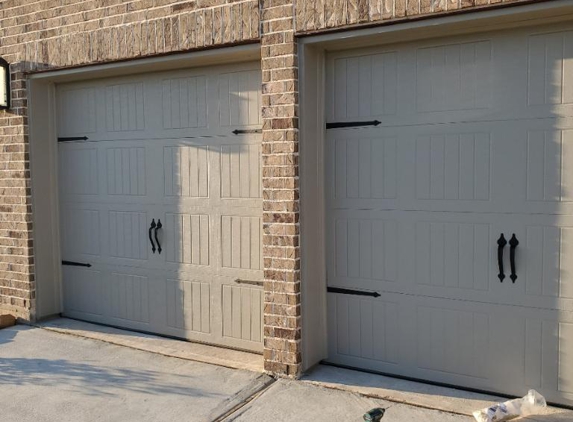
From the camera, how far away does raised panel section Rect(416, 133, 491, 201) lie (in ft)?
12.5

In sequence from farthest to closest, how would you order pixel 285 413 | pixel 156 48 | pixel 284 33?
pixel 156 48 → pixel 284 33 → pixel 285 413

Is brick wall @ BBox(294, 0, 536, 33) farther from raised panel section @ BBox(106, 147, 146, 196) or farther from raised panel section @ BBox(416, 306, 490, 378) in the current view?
raised panel section @ BBox(106, 147, 146, 196)

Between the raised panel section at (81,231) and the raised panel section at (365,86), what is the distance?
2.61m

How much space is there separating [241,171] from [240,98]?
0.56 m

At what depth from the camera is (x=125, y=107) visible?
5.31 m

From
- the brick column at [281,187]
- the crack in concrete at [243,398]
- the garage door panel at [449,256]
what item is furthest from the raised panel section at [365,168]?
the crack in concrete at [243,398]

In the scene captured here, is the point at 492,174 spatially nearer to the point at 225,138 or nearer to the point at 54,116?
the point at 225,138

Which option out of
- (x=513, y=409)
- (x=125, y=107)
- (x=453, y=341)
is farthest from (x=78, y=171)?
(x=513, y=409)

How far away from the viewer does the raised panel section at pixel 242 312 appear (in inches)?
185

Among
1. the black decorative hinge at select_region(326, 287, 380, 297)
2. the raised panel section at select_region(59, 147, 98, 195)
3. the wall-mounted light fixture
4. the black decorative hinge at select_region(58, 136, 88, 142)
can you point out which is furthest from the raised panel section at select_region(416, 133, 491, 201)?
the wall-mounted light fixture

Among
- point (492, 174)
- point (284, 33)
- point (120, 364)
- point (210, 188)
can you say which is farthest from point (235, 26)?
point (120, 364)

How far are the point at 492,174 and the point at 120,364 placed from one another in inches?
116

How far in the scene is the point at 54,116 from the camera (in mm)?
5730

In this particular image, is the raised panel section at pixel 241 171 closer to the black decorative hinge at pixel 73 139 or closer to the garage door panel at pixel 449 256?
the garage door panel at pixel 449 256
